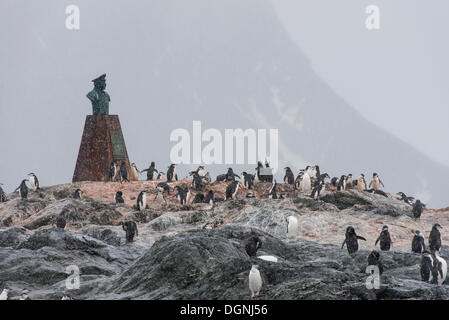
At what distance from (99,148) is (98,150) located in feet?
0.38

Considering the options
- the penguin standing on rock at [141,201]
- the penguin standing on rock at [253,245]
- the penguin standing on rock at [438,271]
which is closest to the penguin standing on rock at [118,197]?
the penguin standing on rock at [141,201]

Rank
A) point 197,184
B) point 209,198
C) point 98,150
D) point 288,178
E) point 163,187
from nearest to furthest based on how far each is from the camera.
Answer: point 209,198 < point 163,187 < point 197,184 < point 98,150 < point 288,178

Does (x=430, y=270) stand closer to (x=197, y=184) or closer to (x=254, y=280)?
(x=254, y=280)

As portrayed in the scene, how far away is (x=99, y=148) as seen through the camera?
40.8 metres

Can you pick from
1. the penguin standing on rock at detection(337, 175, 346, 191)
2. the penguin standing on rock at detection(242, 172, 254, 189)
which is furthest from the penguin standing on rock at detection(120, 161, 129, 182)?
the penguin standing on rock at detection(337, 175, 346, 191)

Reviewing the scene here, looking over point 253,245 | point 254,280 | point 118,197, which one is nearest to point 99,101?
point 118,197

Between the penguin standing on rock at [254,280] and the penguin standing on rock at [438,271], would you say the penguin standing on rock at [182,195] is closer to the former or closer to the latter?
the penguin standing on rock at [438,271]

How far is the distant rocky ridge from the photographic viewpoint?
18047 millimetres

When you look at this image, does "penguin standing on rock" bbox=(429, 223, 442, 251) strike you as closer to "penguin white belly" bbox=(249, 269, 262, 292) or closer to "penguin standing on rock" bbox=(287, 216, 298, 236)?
"penguin standing on rock" bbox=(287, 216, 298, 236)

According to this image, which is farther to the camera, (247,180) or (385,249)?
(247,180)

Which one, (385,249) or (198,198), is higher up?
(198,198)

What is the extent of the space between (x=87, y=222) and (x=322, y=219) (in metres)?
9.02

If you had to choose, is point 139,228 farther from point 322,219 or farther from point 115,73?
point 115,73
